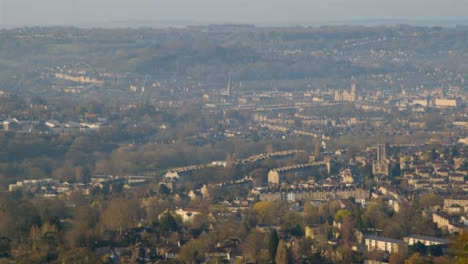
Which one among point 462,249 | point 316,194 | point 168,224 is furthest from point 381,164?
point 462,249

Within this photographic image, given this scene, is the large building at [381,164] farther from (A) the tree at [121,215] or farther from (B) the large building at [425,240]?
(B) the large building at [425,240]

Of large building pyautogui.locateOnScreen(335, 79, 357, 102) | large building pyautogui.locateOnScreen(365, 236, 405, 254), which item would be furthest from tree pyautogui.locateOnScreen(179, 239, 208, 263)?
large building pyautogui.locateOnScreen(335, 79, 357, 102)

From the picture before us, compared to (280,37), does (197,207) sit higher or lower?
higher

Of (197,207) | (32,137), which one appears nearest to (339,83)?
(32,137)

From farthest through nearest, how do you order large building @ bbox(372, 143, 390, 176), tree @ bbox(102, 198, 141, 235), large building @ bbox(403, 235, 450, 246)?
large building @ bbox(372, 143, 390, 176) < tree @ bbox(102, 198, 141, 235) < large building @ bbox(403, 235, 450, 246)

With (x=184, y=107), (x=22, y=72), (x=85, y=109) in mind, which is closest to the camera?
(x=85, y=109)

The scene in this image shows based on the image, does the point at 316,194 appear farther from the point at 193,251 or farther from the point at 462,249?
the point at 462,249

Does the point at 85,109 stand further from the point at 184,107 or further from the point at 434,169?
the point at 434,169

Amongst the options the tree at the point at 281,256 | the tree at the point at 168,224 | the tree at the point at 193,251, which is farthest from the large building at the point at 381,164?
the tree at the point at 281,256

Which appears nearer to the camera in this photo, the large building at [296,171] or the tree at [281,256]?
the tree at [281,256]

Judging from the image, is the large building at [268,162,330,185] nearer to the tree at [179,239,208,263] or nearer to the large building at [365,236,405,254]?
the large building at [365,236,405,254]

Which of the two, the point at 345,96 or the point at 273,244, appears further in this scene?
the point at 345,96
